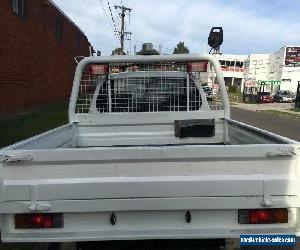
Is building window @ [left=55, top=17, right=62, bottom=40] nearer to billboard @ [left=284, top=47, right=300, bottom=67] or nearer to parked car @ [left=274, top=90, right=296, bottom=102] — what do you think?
parked car @ [left=274, top=90, right=296, bottom=102]

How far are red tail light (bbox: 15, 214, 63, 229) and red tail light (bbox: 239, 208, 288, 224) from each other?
1.29 meters

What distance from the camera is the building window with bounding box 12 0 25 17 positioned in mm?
19300

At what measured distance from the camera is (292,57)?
78125 millimetres

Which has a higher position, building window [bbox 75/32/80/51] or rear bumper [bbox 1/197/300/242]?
building window [bbox 75/32/80/51]

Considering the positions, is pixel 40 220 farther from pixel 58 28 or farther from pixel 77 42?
pixel 77 42

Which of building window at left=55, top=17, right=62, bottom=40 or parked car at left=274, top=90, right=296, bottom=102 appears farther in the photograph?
parked car at left=274, top=90, right=296, bottom=102

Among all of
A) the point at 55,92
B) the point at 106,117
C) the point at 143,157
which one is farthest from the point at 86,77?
the point at 55,92

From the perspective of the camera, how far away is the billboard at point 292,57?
7706 cm

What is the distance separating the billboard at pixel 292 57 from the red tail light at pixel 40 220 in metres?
76.6

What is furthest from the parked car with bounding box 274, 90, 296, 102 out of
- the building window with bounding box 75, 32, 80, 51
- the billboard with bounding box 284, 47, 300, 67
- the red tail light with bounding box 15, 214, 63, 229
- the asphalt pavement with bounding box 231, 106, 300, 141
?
the red tail light with bounding box 15, 214, 63, 229

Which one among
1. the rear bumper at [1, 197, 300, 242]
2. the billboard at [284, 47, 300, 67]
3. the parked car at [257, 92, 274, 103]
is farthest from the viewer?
the billboard at [284, 47, 300, 67]

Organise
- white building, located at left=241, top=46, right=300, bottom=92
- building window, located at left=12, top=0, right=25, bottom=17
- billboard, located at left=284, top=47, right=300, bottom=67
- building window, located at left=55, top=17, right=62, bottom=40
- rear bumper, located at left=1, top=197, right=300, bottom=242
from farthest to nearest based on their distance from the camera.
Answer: billboard, located at left=284, top=47, right=300, bottom=67 < white building, located at left=241, top=46, right=300, bottom=92 < building window, located at left=55, top=17, right=62, bottom=40 < building window, located at left=12, top=0, right=25, bottom=17 < rear bumper, located at left=1, top=197, right=300, bottom=242

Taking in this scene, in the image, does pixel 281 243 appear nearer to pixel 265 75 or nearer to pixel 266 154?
pixel 266 154

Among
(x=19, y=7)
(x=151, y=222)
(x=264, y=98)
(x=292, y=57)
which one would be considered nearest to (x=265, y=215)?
(x=151, y=222)
